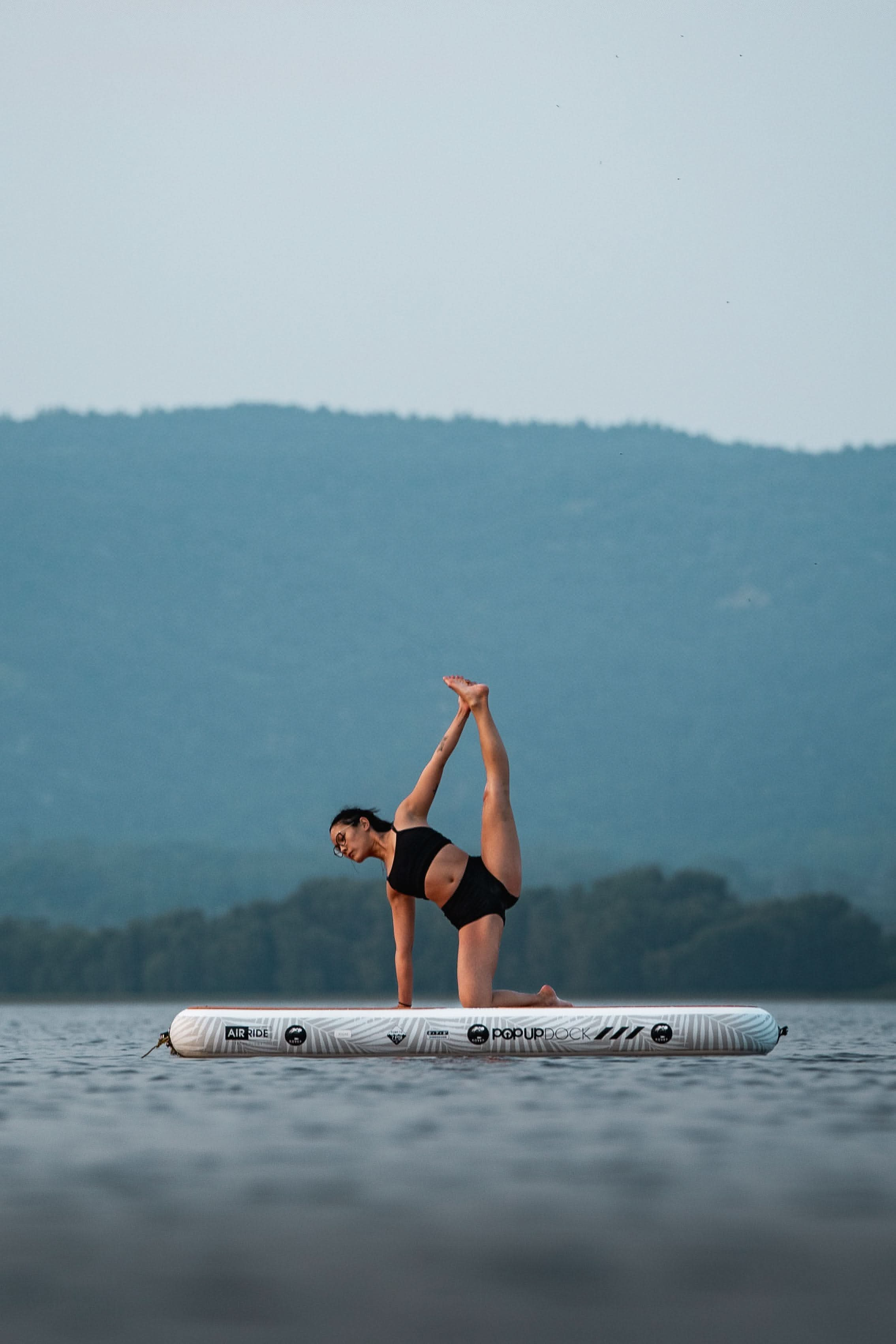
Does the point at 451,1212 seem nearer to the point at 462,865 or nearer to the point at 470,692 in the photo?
the point at 470,692

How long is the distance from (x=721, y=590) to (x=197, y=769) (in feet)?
112

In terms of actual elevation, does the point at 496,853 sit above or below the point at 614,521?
below

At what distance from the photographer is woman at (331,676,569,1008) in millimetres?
10422

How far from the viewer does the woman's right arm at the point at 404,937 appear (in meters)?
10.6

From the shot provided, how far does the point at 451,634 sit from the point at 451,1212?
4555 inches

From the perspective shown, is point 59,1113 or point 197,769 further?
point 197,769

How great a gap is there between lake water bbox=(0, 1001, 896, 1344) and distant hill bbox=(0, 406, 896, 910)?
91286mm

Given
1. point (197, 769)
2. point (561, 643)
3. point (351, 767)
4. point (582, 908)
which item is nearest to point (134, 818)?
point (197, 769)

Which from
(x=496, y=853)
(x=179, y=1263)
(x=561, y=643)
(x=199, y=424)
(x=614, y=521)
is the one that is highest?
(x=199, y=424)

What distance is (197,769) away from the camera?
376 ft

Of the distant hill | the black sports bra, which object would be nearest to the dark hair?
the black sports bra

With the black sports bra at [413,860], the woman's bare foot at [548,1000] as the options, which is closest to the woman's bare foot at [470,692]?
the black sports bra at [413,860]

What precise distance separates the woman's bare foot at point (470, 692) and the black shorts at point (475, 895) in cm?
90

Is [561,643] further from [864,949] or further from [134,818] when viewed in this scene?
[864,949]
